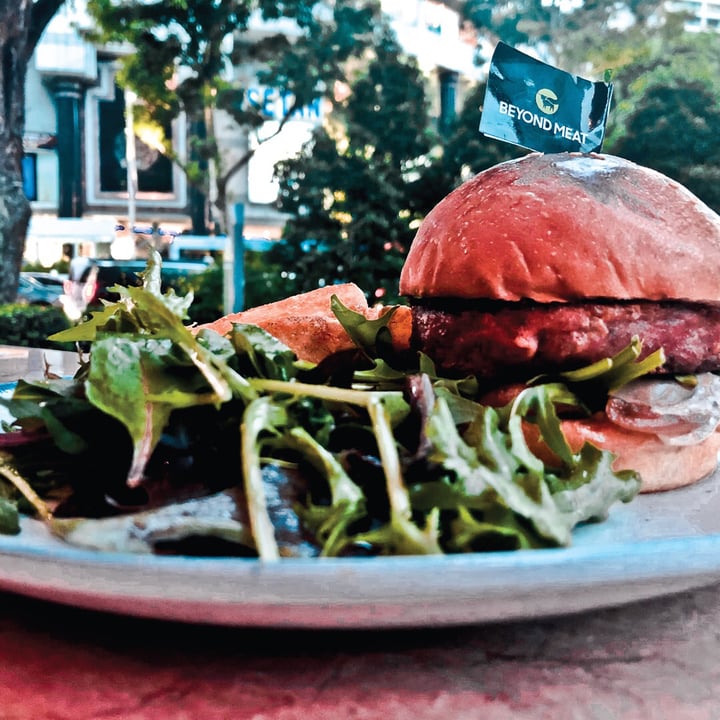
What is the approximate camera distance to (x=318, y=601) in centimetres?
81

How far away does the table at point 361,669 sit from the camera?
827 mm

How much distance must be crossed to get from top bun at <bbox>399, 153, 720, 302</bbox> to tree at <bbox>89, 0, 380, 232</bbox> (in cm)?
882

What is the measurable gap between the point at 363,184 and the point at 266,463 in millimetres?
8411

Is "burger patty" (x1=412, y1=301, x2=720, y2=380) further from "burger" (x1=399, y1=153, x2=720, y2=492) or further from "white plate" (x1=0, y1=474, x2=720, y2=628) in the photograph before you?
"white plate" (x1=0, y1=474, x2=720, y2=628)

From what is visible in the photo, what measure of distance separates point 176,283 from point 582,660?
9950 mm

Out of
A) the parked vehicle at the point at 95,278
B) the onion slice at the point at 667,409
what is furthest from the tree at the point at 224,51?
the onion slice at the point at 667,409

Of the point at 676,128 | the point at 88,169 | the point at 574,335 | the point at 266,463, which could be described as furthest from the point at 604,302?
the point at 88,169

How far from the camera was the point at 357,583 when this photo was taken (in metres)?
0.80

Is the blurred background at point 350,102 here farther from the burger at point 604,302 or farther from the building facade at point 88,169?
the burger at point 604,302

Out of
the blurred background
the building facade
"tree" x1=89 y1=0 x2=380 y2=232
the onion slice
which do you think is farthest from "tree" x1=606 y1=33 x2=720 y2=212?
the onion slice

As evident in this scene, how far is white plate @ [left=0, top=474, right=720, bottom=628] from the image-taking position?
2.62 feet

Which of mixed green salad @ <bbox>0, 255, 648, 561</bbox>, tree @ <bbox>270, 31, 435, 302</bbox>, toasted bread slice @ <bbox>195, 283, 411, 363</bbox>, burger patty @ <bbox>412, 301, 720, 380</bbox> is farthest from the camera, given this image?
tree @ <bbox>270, 31, 435, 302</bbox>

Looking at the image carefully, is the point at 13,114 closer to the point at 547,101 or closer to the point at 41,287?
the point at 41,287

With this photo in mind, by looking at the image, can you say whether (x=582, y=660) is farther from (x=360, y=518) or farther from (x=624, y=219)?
(x=624, y=219)
